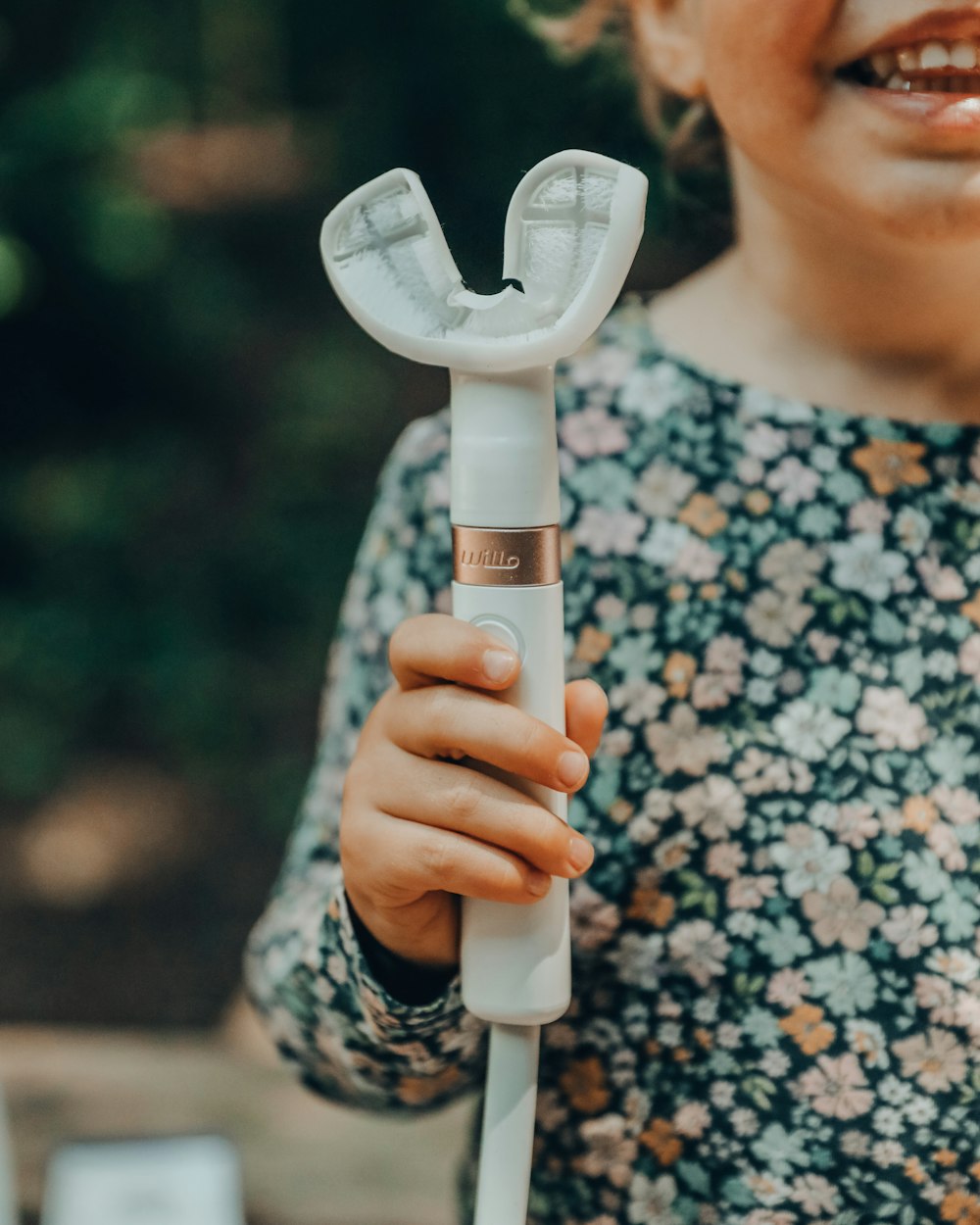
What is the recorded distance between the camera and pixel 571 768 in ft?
1.45

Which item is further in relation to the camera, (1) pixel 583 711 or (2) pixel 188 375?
(2) pixel 188 375

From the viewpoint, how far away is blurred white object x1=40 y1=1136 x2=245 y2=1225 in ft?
3.28

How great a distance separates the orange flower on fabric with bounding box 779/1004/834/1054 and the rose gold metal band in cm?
30

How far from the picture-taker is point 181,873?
68.2 inches

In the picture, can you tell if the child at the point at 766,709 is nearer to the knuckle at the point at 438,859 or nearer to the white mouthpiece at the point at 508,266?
the knuckle at the point at 438,859

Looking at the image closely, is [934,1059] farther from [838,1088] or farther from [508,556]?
[508,556]

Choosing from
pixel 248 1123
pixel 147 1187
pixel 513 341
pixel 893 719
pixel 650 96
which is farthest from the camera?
pixel 248 1123

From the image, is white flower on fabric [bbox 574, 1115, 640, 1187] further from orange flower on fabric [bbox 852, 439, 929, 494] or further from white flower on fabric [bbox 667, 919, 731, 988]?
orange flower on fabric [bbox 852, 439, 929, 494]

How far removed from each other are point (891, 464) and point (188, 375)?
1111 millimetres

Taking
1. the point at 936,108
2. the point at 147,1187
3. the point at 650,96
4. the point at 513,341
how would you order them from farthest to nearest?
the point at 147,1187 < the point at 650,96 < the point at 936,108 < the point at 513,341

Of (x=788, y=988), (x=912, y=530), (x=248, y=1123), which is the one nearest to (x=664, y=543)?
(x=912, y=530)

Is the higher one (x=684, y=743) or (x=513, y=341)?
(x=513, y=341)

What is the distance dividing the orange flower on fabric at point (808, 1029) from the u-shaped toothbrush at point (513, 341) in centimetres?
21

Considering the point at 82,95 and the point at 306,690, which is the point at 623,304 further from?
the point at 306,690
